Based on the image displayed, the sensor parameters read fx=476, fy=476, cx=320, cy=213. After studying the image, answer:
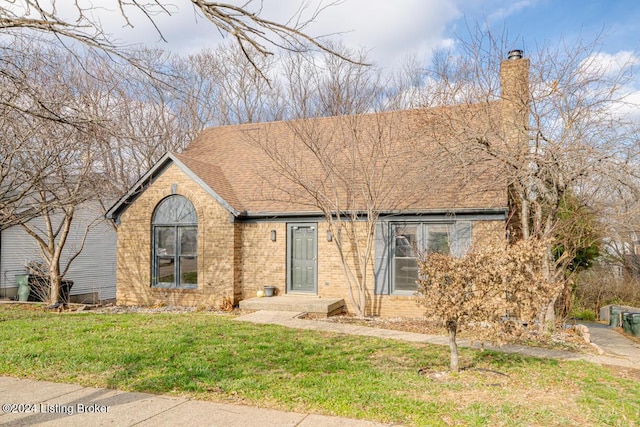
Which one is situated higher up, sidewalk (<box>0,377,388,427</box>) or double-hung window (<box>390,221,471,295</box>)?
double-hung window (<box>390,221,471,295</box>)

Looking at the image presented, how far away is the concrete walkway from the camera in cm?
800

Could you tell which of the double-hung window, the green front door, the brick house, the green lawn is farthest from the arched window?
the double-hung window

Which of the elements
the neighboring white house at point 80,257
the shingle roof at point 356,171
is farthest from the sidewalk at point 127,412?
the neighboring white house at point 80,257

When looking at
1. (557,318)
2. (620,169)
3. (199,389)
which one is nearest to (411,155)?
(620,169)

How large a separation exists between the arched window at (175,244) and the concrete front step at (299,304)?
7.51ft

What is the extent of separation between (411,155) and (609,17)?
4980 mm

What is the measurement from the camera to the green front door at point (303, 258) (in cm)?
1340

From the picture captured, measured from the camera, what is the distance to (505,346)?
850 centimetres

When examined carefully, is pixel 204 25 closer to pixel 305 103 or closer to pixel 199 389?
pixel 199 389

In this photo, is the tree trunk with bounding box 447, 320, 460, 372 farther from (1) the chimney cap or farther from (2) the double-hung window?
(1) the chimney cap

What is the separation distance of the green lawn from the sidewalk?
24 cm

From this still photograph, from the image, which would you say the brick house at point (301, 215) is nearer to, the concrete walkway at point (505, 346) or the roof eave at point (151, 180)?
the roof eave at point (151, 180)

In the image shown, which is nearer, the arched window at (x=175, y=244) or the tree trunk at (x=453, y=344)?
the tree trunk at (x=453, y=344)

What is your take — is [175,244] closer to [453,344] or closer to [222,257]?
[222,257]
